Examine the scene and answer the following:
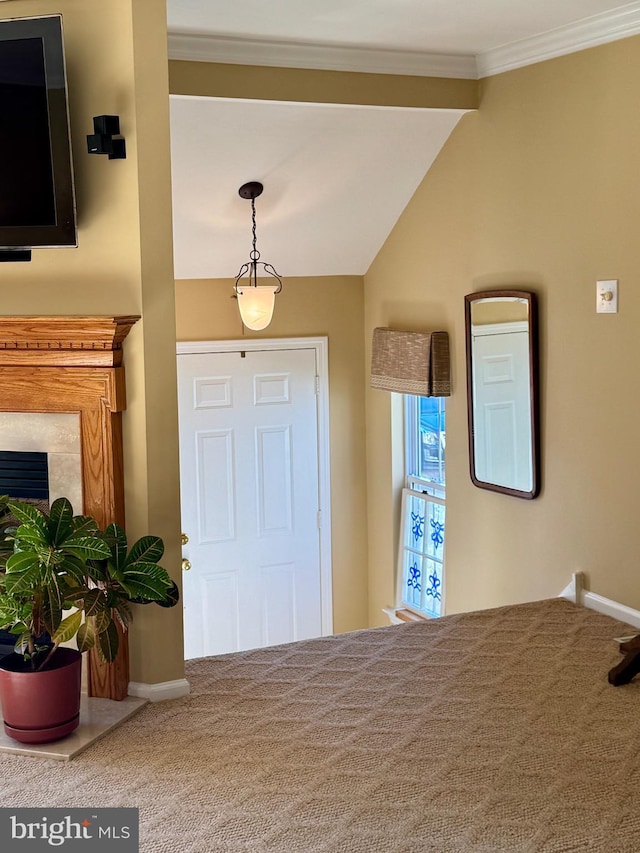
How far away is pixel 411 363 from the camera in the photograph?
498 centimetres

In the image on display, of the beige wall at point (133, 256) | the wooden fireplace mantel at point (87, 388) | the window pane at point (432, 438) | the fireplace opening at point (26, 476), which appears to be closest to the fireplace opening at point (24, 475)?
the fireplace opening at point (26, 476)

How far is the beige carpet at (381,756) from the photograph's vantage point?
93.2 inches

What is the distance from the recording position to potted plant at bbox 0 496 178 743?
9.08 feet

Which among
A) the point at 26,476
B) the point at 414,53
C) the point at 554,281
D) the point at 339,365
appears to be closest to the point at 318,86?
the point at 414,53

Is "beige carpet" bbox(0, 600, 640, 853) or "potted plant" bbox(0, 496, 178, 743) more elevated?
"potted plant" bbox(0, 496, 178, 743)

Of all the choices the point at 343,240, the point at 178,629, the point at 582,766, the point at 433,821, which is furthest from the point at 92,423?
the point at 343,240

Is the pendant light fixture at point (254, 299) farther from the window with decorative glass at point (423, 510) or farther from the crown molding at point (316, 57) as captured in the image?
the window with decorative glass at point (423, 510)

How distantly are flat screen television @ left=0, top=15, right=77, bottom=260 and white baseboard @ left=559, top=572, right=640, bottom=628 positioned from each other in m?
2.36

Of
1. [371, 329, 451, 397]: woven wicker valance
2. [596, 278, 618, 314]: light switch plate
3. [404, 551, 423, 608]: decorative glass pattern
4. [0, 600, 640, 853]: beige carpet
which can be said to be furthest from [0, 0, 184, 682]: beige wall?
[404, 551, 423, 608]: decorative glass pattern

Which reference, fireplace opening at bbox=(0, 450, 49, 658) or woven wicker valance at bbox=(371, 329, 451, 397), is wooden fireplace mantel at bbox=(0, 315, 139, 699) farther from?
woven wicker valance at bbox=(371, 329, 451, 397)

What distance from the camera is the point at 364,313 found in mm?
5703

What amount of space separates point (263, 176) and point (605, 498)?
7.05ft

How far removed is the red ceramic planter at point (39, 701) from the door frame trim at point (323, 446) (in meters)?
2.80

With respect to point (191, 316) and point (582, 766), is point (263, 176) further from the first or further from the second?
point (582, 766)
